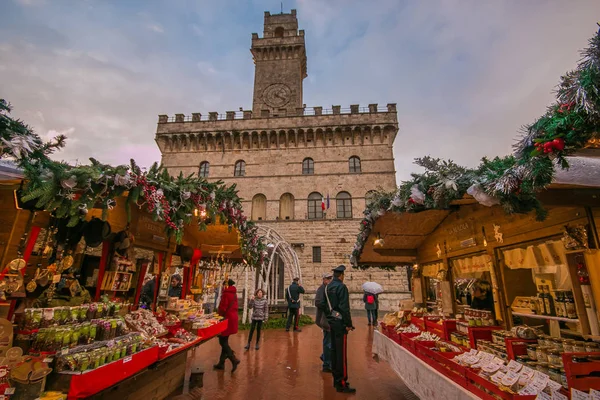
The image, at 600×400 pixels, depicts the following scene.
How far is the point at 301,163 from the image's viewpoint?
60.4ft

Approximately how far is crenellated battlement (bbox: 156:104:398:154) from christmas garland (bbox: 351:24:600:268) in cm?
1601

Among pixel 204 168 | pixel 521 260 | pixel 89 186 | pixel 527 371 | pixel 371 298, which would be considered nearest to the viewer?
pixel 527 371

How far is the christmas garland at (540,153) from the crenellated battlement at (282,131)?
16.0 metres

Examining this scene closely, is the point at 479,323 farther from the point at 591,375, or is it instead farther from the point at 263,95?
the point at 263,95

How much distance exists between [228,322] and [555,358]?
5.21 metres

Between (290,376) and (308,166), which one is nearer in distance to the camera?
(290,376)

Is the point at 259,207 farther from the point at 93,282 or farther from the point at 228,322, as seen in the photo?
the point at 93,282

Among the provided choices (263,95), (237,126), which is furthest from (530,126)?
(263,95)

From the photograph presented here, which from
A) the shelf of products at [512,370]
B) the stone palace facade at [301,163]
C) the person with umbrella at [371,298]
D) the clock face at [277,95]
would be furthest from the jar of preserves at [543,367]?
the clock face at [277,95]

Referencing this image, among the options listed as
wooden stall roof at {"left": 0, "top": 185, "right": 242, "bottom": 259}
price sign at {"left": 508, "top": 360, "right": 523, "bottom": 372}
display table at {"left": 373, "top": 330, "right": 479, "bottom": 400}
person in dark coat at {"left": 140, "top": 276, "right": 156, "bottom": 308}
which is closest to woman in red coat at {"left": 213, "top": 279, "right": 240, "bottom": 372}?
wooden stall roof at {"left": 0, "top": 185, "right": 242, "bottom": 259}

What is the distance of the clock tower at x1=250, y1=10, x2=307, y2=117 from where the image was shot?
21.3m

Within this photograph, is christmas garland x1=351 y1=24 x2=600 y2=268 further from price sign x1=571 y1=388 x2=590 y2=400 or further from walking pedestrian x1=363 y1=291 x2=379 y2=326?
walking pedestrian x1=363 y1=291 x2=379 y2=326

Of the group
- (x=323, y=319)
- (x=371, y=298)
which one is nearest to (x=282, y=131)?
(x=371, y=298)

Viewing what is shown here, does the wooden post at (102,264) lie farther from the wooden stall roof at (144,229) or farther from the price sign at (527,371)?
the price sign at (527,371)
